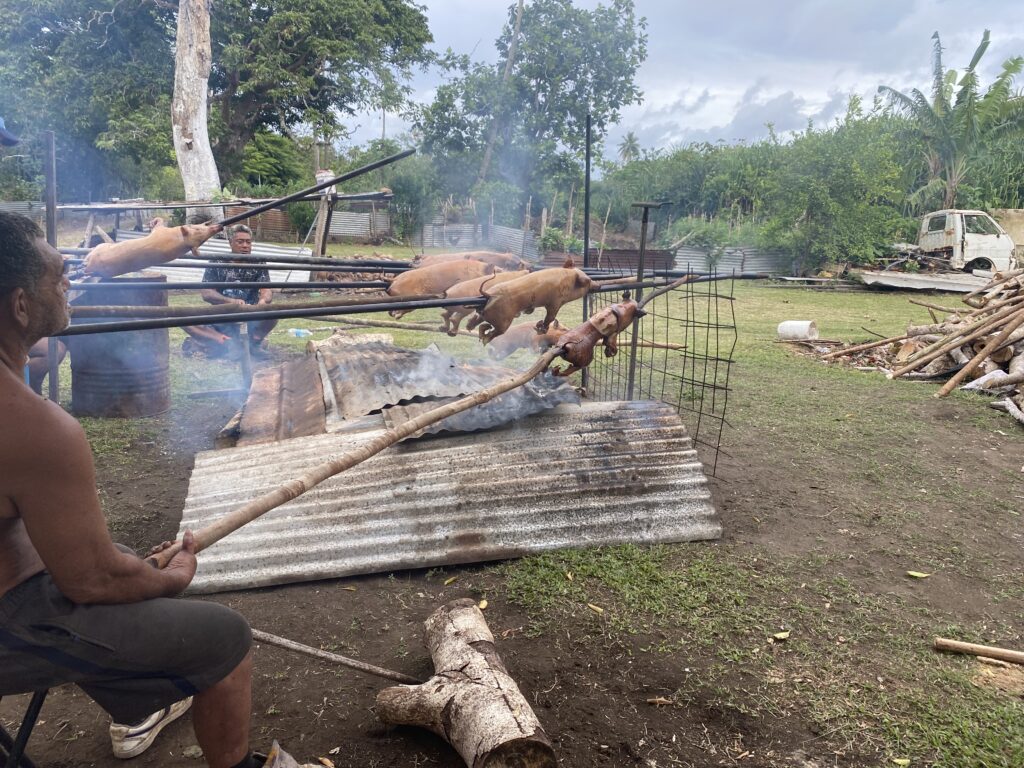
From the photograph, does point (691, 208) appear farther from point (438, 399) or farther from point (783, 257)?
point (438, 399)

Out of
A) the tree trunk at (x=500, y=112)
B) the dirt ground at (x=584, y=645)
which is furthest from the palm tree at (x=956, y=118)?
the dirt ground at (x=584, y=645)

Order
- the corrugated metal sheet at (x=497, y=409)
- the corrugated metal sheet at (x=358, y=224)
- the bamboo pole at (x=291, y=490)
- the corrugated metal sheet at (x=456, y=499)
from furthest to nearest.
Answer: the corrugated metal sheet at (x=358, y=224)
the corrugated metal sheet at (x=497, y=409)
the corrugated metal sheet at (x=456, y=499)
the bamboo pole at (x=291, y=490)

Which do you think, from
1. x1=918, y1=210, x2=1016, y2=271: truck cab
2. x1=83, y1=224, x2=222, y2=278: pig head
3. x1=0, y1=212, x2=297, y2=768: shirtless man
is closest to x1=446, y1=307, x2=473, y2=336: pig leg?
x1=83, y1=224, x2=222, y2=278: pig head

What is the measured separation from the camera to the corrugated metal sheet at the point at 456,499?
4.07m

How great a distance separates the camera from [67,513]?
178cm

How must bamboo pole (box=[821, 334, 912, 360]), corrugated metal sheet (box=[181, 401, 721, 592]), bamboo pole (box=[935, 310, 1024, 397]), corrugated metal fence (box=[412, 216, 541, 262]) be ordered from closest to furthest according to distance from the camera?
corrugated metal sheet (box=[181, 401, 721, 592]), bamboo pole (box=[935, 310, 1024, 397]), bamboo pole (box=[821, 334, 912, 360]), corrugated metal fence (box=[412, 216, 541, 262])

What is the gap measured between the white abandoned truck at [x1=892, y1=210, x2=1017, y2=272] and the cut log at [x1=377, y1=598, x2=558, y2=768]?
82.7 ft

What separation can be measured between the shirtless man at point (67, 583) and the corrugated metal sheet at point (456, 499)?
1.92m

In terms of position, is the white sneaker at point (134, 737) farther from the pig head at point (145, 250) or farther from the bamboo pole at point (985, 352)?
the bamboo pole at point (985, 352)

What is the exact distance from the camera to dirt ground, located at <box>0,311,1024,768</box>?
2.78 metres

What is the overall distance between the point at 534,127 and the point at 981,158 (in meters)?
18.9

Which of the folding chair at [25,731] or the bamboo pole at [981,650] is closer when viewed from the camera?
the folding chair at [25,731]

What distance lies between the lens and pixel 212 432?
6.76 m

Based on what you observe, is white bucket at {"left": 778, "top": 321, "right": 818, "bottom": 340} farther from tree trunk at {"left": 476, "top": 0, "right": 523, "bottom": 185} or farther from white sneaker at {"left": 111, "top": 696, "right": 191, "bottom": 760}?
tree trunk at {"left": 476, "top": 0, "right": 523, "bottom": 185}
